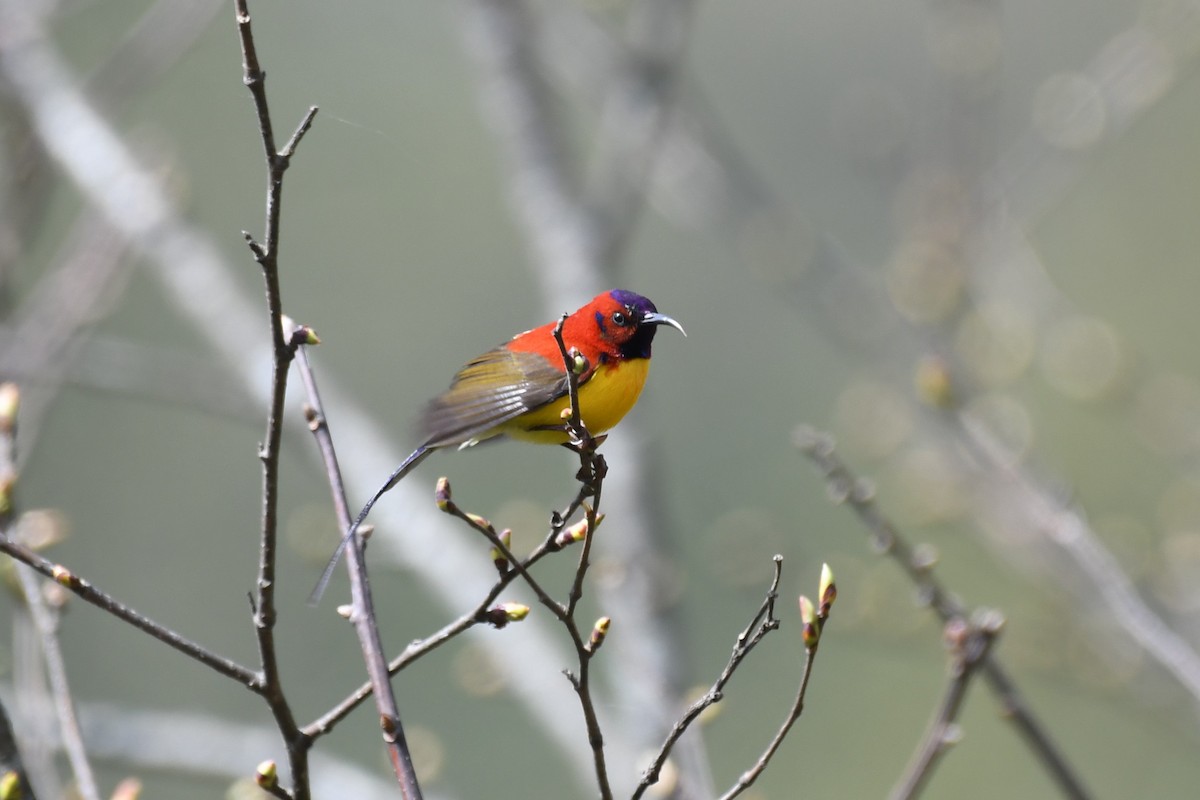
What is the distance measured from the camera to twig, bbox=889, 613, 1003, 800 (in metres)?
2.03

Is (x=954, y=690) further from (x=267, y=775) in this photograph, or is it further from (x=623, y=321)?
(x=267, y=775)

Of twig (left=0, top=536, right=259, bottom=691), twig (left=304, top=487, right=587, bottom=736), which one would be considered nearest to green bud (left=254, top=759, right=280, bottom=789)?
twig (left=304, top=487, right=587, bottom=736)

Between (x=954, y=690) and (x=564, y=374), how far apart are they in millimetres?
811

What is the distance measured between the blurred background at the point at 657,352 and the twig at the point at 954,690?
0.75ft

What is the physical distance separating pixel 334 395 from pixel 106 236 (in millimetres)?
1014

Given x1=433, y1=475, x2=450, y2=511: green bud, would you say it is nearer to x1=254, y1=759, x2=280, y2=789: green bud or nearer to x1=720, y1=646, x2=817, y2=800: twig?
x1=254, y1=759, x2=280, y2=789: green bud

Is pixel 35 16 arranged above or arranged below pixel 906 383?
above

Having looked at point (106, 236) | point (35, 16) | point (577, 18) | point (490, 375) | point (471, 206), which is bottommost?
point (490, 375)

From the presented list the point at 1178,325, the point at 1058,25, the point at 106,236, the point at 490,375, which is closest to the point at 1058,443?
the point at 1178,325

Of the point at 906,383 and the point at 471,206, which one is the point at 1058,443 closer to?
the point at 471,206

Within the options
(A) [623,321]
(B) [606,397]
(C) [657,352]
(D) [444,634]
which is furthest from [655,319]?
(C) [657,352]

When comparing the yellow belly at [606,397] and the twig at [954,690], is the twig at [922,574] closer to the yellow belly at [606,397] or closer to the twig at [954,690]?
the twig at [954,690]

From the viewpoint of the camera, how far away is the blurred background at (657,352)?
454 cm

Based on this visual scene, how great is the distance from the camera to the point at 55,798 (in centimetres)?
220
